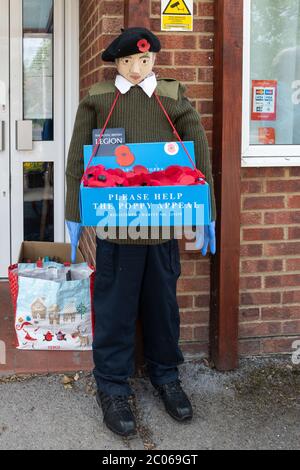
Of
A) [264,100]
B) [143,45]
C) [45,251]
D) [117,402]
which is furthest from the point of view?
[45,251]

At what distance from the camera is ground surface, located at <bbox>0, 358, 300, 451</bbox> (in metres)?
2.84

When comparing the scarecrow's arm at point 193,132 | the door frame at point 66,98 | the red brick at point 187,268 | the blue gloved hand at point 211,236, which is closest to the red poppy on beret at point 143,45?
the scarecrow's arm at point 193,132

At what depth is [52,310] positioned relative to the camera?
3512 mm

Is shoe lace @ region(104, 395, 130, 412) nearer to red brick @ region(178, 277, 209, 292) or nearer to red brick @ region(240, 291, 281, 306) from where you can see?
red brick @ region(178, 277, 209, 292)

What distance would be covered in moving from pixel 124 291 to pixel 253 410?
0.91 metres

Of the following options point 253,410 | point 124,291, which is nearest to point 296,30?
point 124,291

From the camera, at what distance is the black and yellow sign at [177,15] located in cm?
328

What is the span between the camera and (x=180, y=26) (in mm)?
3312

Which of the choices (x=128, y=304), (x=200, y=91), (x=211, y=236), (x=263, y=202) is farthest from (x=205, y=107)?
(x=128, y=304)

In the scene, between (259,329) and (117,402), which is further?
(259,329)

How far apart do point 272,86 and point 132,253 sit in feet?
4.68

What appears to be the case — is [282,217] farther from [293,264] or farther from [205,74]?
[205,74]

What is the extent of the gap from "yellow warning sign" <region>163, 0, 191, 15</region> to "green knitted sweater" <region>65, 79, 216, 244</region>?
21.3 inches
